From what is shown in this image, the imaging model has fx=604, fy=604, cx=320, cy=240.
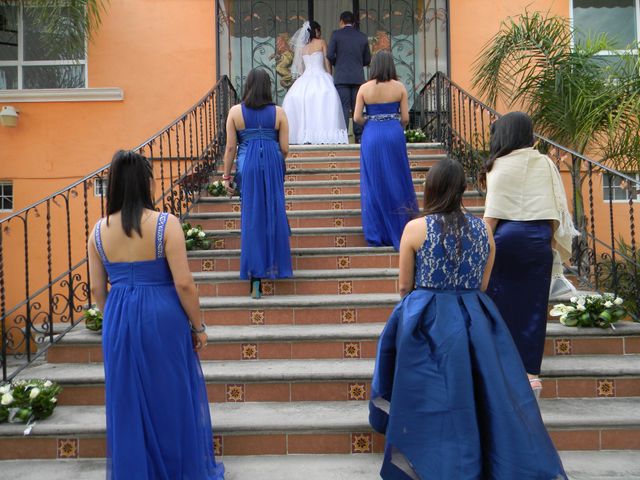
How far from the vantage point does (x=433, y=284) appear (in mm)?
3000

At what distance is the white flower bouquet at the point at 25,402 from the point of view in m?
3.86

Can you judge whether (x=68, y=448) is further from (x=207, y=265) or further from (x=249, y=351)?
(x=207, y=265)

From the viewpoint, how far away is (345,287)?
216 inches

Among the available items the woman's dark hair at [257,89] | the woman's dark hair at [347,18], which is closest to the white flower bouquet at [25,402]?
the woman's dark hair at [257,89]

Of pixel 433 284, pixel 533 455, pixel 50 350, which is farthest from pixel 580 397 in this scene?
pixel 50 350

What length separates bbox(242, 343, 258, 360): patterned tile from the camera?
15.1ft

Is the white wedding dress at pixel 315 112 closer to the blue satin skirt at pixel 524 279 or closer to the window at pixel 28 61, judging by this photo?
the window at pixel 28 61

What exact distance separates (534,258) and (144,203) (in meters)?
2.33

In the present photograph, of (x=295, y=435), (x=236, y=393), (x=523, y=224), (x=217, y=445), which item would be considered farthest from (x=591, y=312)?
(x=217, y=445)

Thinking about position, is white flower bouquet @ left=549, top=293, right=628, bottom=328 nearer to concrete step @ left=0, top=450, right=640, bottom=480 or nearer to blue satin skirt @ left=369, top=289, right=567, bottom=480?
concrete step @ left=0, top=450, right=640, bottom=480

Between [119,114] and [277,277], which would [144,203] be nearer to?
[277,277]

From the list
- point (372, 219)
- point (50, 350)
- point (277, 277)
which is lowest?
point (50, 350)

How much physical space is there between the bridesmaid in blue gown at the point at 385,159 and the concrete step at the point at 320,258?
0.17 meters

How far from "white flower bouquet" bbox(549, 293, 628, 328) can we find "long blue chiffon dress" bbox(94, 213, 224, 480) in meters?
3.14
